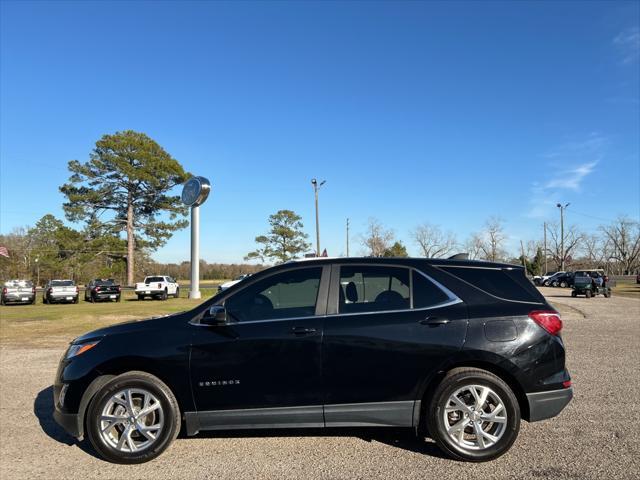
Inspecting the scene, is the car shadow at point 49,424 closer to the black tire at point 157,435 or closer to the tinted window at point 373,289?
the black tire at point 157,435

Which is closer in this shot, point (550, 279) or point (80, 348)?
point (80, 348)

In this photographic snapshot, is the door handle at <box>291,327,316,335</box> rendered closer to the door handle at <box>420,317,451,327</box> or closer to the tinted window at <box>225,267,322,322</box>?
the tinted window at <box>225,267,322,322</box>

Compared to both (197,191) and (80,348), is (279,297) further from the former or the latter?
(197,191)

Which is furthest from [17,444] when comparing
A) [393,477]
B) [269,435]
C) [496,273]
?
[496,273]

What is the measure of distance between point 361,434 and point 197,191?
82.8ft

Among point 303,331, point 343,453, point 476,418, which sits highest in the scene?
point 303,331

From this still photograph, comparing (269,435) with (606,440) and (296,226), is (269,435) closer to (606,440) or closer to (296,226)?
(606,440)

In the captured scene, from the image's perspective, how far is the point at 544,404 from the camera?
161 inches

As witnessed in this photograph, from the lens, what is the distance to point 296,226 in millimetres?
64312

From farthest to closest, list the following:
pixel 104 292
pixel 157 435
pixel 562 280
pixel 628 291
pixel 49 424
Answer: pixel 562 280 → pixel 628 291 → pixel 104 292 → pixel 49 424 → pixel 157 435

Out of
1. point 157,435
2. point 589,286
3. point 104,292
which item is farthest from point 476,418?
point 104,292

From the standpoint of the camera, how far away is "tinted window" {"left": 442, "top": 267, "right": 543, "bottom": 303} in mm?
4352

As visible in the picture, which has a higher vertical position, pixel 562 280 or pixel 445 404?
pixel 562 280

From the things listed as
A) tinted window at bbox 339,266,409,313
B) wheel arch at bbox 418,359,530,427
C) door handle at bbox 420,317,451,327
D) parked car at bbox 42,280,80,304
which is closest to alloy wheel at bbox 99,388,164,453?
tinted window at bbox 339,266,409,313
